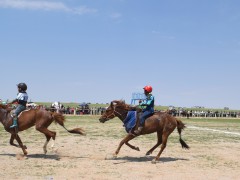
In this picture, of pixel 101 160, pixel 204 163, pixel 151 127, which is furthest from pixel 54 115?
pixel 204 163

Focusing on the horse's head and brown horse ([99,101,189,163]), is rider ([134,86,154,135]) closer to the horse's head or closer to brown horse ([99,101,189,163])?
brown horse ([99,101,189,163])

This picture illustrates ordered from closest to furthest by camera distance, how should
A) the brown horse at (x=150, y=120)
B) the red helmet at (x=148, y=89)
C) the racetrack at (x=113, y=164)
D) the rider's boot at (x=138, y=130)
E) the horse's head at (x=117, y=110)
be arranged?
the racetrack at (x=113, y=164) → the rider's boot at (x=138, y=130) → the red helmet at (x=148, y=89) → the brown horse at (x=150, y=120) → the horse's head at (x=117, y=110)

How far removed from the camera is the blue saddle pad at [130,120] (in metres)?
12.7

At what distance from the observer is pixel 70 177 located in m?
9.60

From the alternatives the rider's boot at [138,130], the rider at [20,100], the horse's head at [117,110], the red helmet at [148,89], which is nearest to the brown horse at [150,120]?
the horse's head at [117,110]

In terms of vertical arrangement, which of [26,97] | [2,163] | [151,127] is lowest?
[2,163]

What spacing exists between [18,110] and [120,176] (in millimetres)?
5171

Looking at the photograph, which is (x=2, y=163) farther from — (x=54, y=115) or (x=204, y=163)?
(x=204, y=163)

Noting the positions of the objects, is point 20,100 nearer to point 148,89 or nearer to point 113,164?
point 113,164

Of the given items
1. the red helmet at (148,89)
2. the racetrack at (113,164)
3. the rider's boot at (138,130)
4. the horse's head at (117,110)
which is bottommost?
the racetrack at (113,164)

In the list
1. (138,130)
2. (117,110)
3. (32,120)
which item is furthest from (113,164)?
(32,120)

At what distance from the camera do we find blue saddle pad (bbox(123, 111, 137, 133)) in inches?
502

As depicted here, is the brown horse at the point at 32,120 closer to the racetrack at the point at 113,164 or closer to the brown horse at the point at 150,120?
the racetrack at the point at 113,164

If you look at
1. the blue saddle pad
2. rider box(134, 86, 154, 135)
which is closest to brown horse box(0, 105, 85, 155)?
the blue saddle pad
